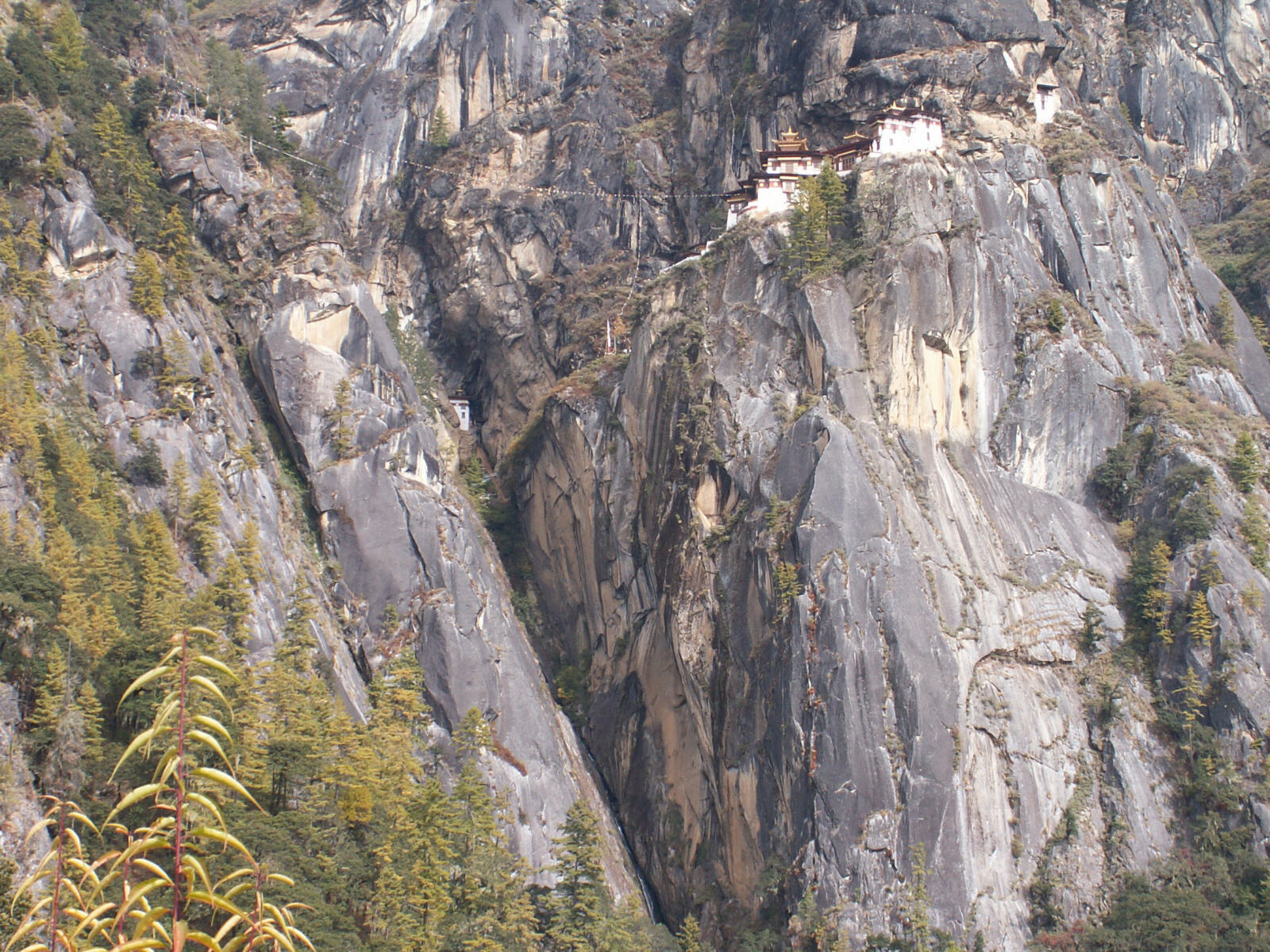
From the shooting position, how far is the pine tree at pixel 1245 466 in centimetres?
4962

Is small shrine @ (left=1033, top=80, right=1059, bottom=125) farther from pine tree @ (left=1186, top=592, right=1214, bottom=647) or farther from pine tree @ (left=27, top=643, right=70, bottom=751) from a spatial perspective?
pine tree @ (left=27, top=643, right=70, bottom=751)

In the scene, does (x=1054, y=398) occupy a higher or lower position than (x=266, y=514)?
higher

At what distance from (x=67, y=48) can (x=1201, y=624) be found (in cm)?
5303

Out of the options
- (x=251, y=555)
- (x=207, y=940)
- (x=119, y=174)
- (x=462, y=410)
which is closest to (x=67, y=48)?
(x=119, y=174)

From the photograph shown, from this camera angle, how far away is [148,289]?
2045 inches

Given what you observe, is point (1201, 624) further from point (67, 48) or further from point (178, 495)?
point (67, 48)

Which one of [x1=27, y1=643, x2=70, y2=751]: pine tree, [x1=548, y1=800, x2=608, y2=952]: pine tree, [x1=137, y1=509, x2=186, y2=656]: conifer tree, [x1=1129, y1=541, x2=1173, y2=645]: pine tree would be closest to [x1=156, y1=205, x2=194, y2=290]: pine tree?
[x1=137, y1=509, x2=186, y2=656]: conifer tree

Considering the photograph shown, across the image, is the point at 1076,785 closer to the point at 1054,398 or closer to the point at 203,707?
the point at 1054,398

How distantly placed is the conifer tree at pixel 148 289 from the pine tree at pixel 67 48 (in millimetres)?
12099

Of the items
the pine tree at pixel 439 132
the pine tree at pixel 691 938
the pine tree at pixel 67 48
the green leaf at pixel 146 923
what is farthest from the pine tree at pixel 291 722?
the pine tree at pixel 439 132

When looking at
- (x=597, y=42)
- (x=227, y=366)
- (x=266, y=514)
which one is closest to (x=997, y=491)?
(x=266, y=514)

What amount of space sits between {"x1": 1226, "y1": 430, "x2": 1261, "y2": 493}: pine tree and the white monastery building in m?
17.4

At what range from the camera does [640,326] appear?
5709cm

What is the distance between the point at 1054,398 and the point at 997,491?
4823 mm
